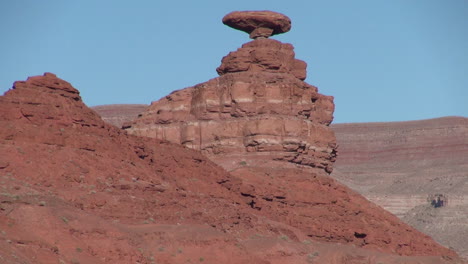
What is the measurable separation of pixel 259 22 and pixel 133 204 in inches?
905

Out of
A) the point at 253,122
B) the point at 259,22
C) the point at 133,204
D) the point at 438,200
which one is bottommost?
the point at 438,200

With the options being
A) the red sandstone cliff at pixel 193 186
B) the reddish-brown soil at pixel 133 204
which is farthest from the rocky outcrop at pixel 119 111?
the reddish-brown soil at pixel 133 204

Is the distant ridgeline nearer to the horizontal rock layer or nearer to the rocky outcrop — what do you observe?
the rocky outcrop

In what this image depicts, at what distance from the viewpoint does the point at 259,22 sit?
63312 millimetres

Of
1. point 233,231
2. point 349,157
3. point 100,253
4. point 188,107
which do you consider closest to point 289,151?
point 188,107

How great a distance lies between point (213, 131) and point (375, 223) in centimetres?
877

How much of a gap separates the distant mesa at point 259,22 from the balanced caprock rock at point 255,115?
9cm

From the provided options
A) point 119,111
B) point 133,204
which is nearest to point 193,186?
point 133,204

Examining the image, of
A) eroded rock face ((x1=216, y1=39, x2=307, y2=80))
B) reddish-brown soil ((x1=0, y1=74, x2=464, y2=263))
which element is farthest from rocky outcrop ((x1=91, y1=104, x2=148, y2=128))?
reddish-brown soil ((x1=0, y1=74, x2=464, y2=263))

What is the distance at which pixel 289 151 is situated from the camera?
5875 centimetres

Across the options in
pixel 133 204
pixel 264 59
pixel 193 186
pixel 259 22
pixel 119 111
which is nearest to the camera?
pixel 133 204

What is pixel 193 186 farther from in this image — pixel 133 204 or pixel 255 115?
pixel 255 115

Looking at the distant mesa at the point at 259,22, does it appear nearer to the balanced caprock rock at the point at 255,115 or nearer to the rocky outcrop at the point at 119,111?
the balanced caprock rock at the point at 255,115

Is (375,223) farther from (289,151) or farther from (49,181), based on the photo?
(49,181)
